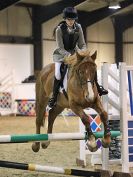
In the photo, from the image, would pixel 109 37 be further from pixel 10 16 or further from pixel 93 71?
pixel 93 71

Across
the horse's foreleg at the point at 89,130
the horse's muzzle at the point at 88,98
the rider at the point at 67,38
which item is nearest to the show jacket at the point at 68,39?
the rider at the point at 67,38

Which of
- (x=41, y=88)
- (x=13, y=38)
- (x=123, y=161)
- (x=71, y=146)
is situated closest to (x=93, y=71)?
(x=123, y=161)

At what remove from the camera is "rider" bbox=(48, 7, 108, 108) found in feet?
17.1

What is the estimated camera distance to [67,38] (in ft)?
17.5

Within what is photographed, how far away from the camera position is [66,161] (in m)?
6.75

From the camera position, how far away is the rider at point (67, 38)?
17.1ft

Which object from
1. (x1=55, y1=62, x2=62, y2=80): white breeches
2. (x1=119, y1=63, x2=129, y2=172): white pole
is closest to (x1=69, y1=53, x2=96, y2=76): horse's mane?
(x1=55, y1=62, x2=62, y2=80): white breeches

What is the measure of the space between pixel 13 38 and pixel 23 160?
548 inches

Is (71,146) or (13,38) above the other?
(13,38)

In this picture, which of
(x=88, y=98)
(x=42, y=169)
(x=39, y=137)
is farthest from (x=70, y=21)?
(x=42, y=169)

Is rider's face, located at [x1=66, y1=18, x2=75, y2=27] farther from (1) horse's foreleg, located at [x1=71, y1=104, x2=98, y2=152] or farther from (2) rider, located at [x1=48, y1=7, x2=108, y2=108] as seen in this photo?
(1) horse's foreleg, located at [x1=71, y1=104, x2=98, y2=152]

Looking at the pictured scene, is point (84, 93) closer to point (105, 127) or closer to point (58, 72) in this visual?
point (105, 127)

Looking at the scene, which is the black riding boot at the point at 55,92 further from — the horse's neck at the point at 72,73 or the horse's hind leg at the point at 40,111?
the horse's hind leg at the point at 40,111

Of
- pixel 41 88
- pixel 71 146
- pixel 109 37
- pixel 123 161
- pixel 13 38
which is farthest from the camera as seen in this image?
pixel 109 37
